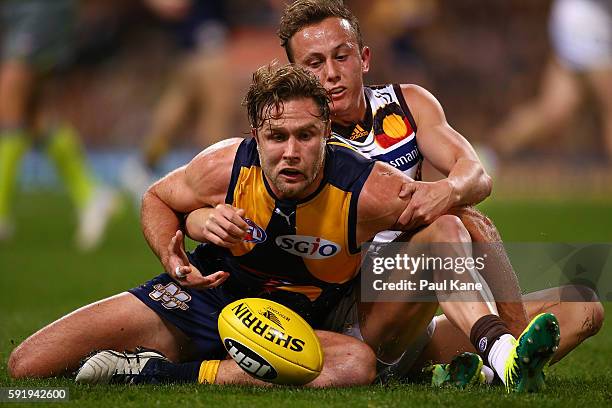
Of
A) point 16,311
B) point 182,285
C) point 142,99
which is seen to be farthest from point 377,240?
point 142,99

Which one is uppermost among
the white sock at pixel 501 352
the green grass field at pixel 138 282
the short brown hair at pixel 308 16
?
the short brown hair at pixel 308 16

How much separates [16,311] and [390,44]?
13.3 metres

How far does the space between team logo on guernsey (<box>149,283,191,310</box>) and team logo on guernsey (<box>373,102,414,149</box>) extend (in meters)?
1.23

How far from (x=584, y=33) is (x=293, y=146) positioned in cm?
1132

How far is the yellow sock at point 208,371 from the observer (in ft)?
16.7

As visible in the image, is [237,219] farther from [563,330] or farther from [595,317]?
[595,317]

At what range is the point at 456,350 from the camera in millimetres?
5492

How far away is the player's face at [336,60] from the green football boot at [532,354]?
1679 mm

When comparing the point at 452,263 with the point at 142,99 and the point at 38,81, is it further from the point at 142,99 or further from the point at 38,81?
the point at 142,99

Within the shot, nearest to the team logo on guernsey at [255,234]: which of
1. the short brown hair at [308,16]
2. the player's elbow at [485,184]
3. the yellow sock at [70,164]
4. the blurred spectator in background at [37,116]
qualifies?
the player's elbow at [485,184]

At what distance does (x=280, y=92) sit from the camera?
16.5 feet

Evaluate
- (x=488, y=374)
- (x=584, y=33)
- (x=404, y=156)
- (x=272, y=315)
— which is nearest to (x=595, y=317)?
(x=488, y=374)

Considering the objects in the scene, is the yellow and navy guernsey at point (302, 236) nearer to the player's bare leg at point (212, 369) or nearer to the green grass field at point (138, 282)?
the player's bare leg at point (212, 369)

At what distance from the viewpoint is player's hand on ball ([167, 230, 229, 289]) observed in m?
4.99
